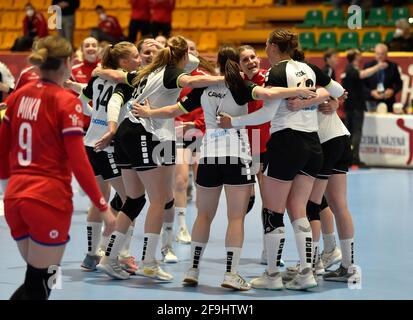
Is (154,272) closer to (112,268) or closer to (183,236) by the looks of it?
(112,268)

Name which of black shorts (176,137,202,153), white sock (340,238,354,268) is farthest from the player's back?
black shorts (176,137,202,153)

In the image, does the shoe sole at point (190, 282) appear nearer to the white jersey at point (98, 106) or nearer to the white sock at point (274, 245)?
the white sock at point (274, 245)

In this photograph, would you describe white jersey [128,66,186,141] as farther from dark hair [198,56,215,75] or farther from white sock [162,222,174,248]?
white sock [162,222,174,248]

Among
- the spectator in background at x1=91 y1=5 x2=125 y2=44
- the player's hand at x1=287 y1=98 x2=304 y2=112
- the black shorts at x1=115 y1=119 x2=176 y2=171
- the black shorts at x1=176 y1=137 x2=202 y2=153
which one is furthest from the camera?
the spectator in background at x1=91 y1=5 x2=125 y2=44

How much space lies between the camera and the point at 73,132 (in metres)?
5.07

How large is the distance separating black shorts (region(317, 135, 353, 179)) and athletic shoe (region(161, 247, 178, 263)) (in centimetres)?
170

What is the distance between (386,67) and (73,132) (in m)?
12.3

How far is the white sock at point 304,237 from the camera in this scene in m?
7.05

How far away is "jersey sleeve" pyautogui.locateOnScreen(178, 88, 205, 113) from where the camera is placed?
707 cm

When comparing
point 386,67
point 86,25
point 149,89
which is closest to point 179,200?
point 149,89

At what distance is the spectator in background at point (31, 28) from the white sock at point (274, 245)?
48.1 feet

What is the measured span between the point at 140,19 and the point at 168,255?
40.1ft

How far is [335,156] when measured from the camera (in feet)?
24.2

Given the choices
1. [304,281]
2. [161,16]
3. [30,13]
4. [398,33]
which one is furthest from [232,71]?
[30,13]
